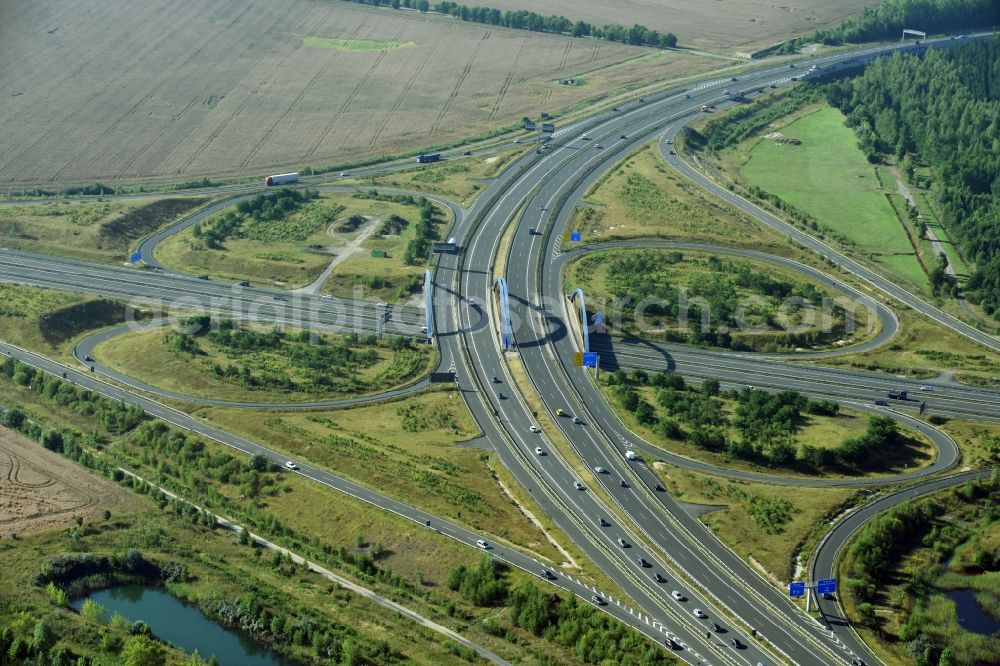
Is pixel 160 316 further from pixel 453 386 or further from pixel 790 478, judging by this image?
pixel 790 478

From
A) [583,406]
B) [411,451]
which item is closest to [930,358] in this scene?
[583,406]

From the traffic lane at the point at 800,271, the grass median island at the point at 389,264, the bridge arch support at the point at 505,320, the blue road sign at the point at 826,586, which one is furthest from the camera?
the grass median island at the point at 389,264

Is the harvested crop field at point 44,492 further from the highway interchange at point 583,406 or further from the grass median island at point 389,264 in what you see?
the grass median island at point 389,264

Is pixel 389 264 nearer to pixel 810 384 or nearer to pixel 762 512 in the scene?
pixel 810 384

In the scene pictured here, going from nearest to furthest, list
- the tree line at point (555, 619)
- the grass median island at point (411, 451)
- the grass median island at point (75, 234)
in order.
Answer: the tree line at point (555, 619) < the grass median island at point (411, 451) < the grass median island at point (75, 234)

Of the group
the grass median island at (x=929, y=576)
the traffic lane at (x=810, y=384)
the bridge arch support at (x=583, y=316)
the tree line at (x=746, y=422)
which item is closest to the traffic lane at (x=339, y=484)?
the grass median island at (x=929, y=576)

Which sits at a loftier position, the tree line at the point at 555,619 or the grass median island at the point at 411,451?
the grass median island at the point at 411,451
